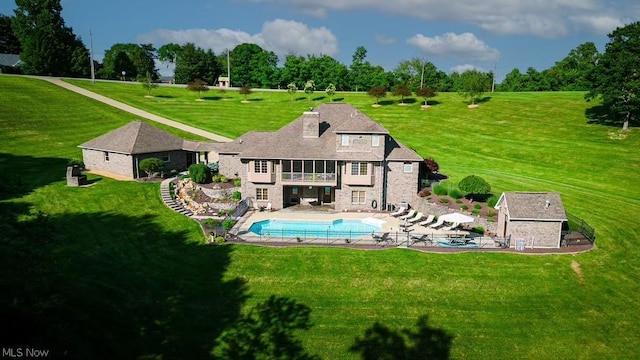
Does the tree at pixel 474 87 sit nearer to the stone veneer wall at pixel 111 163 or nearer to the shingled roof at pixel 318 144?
the shingled roof at pixel 318 144

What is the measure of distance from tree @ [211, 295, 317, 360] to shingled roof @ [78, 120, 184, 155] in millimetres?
26619

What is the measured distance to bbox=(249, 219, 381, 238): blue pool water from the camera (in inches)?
1305

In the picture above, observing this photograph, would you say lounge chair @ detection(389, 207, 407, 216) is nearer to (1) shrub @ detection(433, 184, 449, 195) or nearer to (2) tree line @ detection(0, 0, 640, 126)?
(1) shrub @ detection(433, 184, 449, 195)

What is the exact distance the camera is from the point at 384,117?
78.2 m

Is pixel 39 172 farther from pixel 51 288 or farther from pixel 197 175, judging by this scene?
pixel 51 288

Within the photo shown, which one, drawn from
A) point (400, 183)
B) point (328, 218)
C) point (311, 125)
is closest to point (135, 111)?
point (311, 125)

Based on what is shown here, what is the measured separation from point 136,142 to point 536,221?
38.2 meters

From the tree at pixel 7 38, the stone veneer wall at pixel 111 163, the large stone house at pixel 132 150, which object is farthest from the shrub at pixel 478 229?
the tree at pixel 7 38

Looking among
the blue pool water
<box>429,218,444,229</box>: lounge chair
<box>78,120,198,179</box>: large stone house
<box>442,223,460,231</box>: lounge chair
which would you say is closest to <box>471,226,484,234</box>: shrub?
<box>442,223,460,231</box>: lounge chair

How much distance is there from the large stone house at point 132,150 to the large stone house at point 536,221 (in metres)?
33.8

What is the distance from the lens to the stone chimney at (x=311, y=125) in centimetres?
4119

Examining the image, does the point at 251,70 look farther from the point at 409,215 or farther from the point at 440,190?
the point at 409,215

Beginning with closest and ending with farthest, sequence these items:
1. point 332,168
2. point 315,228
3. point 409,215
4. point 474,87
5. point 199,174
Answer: point 315,228, point 409,215, point 332,168, point 199,174, point 474,87

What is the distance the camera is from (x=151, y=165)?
141 feet
